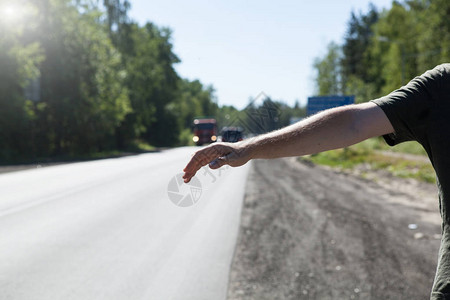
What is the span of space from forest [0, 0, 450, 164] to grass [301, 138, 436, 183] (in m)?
3.73

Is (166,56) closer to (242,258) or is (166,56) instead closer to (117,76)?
(117,76)

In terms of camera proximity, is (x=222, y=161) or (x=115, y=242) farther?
(x=115, y=242)

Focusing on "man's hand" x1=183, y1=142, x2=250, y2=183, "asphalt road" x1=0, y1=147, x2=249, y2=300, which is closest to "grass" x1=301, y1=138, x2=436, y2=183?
"asphalt road" x1=0, y1=147, x2=249, y2=300

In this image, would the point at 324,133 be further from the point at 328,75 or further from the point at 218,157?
the point at 328,75

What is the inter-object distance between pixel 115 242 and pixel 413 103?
6.97 metres

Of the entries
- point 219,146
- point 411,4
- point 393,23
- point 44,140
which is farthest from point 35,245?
point 393,23

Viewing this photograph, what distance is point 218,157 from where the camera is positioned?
5.82 ft

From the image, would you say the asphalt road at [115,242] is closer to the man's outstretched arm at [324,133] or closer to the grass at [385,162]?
the man's outstretched arm at [324,133]

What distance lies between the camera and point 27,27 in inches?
1411

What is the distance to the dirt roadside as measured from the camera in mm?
6246

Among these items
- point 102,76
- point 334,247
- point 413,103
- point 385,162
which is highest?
point 102,76

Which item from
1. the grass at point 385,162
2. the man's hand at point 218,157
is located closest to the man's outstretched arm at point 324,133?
the man's hand at point 218,157

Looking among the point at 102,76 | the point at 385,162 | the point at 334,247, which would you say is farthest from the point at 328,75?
the point at 334,247

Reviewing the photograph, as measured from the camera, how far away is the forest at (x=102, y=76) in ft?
101
